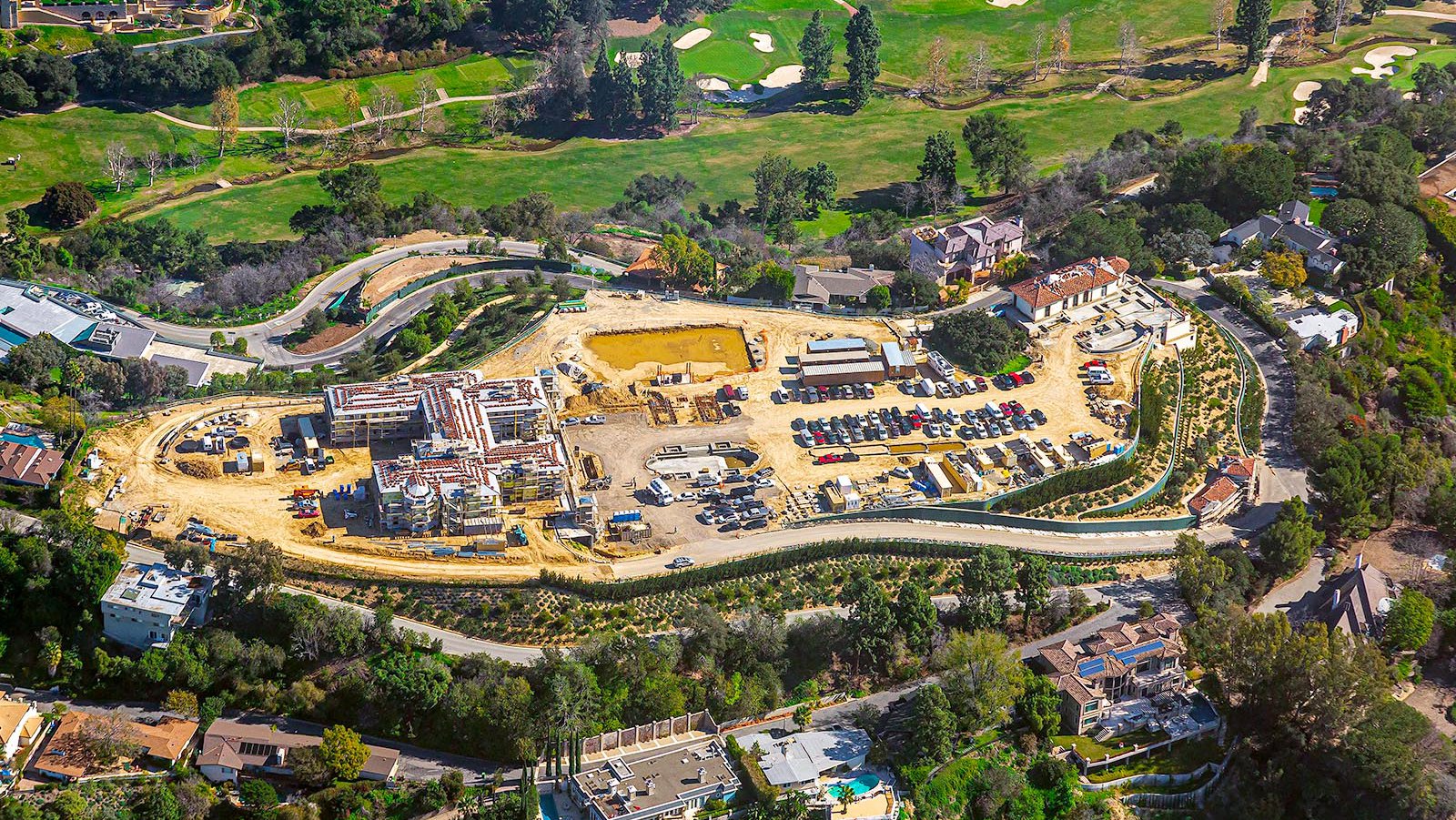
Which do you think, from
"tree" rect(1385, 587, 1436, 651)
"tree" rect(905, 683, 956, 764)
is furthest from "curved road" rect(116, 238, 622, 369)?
"tree" rect(1385, 587, 1436, 651)

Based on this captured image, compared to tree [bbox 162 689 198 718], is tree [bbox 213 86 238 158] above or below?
above

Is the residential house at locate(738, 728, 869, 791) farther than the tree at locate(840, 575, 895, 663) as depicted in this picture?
No

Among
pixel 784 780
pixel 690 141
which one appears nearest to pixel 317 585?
pixel 784 780

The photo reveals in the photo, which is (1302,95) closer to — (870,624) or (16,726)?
(870,624)

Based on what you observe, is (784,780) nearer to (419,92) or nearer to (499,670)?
(499,670)

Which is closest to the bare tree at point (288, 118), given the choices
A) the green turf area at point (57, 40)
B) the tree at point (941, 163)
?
the green turf area at point (57, 40)

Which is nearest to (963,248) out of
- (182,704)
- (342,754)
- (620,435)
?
(620,435)

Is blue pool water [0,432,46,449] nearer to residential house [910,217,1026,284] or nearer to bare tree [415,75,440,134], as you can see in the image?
residential house [910,217,1026,284]
